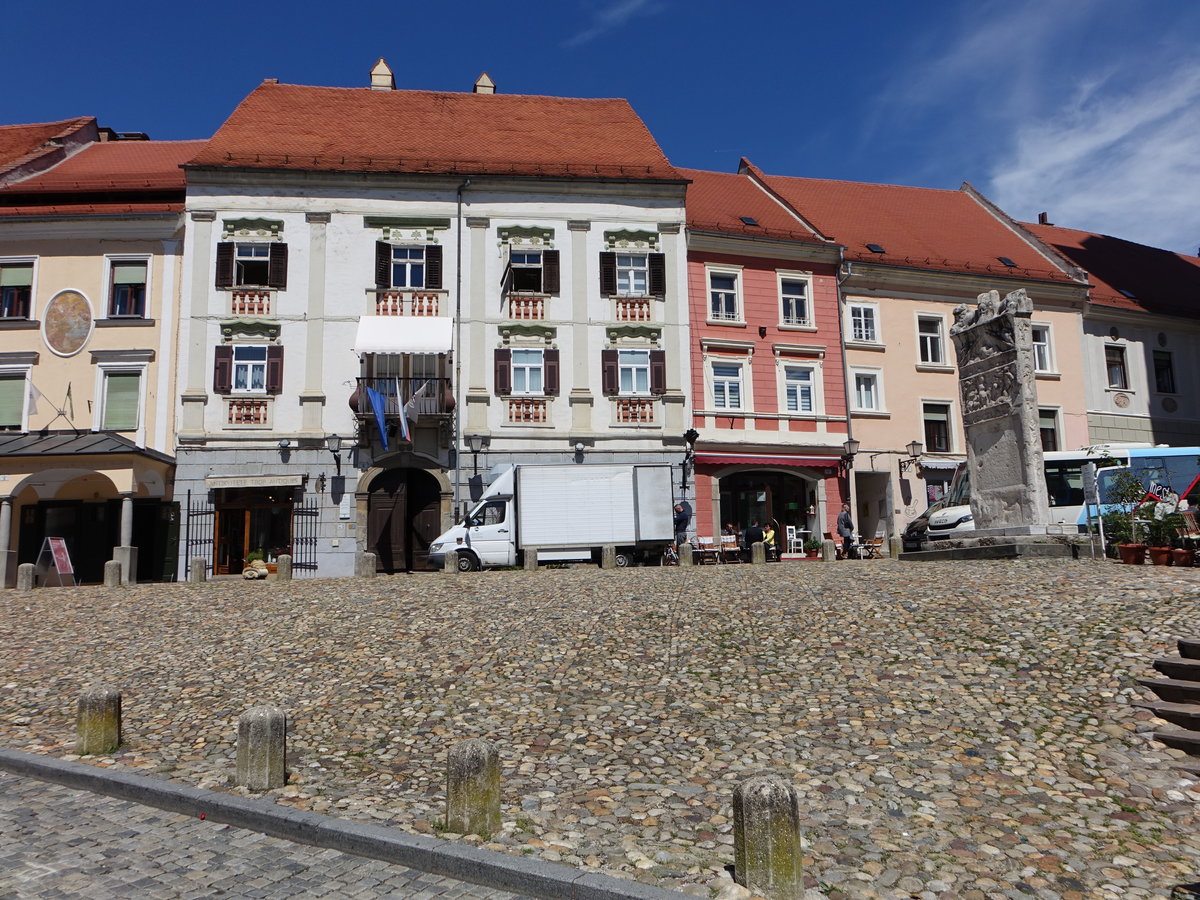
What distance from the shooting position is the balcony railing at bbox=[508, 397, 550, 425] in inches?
1064

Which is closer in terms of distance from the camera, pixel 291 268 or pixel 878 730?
pixel 878 730

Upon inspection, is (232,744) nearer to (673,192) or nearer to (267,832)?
(267,832)

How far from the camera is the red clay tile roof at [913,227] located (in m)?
33.2

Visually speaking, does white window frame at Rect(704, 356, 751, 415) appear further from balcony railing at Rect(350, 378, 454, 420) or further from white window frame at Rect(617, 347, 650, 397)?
balcony railing at Rect(350, 378, 454, 420)

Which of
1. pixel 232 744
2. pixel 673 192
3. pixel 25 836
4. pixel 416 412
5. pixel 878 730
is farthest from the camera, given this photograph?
pixel 673 192

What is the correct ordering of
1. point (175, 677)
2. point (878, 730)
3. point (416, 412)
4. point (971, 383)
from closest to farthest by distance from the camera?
point (878, 730)
point (175, 677)
point (971, 383)
point (416, 412)

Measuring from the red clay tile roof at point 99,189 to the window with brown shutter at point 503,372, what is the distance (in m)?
10.8

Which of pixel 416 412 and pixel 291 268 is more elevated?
pixel 291 268

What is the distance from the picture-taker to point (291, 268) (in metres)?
26.8

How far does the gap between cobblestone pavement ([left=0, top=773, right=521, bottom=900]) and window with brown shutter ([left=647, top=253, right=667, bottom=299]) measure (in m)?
23.1

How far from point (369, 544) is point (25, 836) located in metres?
19.8

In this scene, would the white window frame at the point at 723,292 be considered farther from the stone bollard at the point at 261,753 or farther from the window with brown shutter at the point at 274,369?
Result: the stone bollard at the point at 261,753

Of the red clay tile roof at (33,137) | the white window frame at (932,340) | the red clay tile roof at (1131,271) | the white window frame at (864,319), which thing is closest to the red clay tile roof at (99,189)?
the red clay tile roof at (33,137)

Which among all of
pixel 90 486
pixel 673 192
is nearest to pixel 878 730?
pixel 673 192
